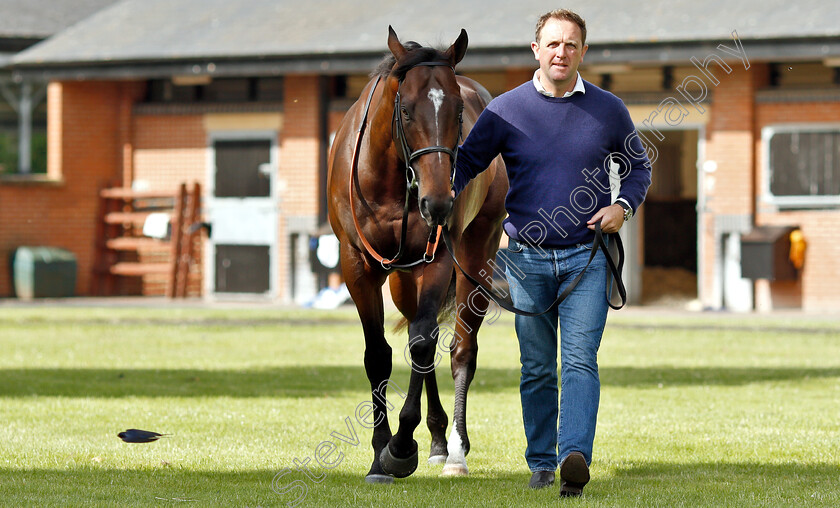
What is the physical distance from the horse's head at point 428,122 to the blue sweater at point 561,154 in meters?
0.26

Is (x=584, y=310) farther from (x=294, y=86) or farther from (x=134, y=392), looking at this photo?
(x=294, y=86)

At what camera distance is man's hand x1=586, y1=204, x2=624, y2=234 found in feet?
18.1

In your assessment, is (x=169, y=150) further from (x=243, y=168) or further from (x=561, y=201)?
(x=561, y=201)

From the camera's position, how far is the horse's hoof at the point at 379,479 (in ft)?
19.8

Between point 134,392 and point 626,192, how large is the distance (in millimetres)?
5117

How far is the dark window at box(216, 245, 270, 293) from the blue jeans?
16.6 meters

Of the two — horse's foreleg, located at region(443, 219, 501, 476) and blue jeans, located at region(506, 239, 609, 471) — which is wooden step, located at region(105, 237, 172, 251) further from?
blue jeans, located at region(506, 239, 609, 471)

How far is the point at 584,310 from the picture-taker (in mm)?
5566

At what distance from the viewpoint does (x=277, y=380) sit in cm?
1051

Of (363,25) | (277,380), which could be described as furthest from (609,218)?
(363,25)

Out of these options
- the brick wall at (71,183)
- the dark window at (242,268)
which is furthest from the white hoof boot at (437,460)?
the brick wall at (71,183)

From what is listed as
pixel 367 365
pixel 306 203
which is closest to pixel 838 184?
pixel 306 203

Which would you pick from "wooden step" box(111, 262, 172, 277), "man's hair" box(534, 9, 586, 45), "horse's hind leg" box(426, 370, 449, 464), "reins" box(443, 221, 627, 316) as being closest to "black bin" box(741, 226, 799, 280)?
"wooden step" box(111, 262, 172, 277)

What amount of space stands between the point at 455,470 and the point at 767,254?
13.1m
